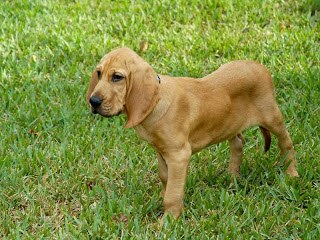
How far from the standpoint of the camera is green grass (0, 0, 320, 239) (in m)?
4.81

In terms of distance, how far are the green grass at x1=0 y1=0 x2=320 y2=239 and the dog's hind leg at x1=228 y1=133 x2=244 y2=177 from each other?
85mm

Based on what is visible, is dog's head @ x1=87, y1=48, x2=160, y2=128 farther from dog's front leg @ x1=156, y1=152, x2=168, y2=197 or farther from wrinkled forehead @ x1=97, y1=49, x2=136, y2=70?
dog's front leg @ x1=156, y1=152, x2=168, y2=197

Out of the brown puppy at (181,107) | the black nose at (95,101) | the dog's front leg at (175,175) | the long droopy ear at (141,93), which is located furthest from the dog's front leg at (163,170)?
the black nose at (95,101)

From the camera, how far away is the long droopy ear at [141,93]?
432cm

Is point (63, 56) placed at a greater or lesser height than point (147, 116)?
lesser

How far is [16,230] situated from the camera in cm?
470

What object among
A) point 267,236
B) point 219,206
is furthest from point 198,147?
point 267,236

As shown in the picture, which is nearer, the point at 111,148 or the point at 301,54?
the point at 111,148

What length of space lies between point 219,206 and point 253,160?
0.89 m

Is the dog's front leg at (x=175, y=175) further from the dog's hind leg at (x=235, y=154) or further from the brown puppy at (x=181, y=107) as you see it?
the dog's hind leg at (x=235, y=154)

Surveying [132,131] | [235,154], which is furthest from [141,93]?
[132,131]

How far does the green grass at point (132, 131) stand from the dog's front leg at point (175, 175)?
0.54 feet

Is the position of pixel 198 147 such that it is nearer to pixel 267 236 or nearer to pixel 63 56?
pixel 267 236

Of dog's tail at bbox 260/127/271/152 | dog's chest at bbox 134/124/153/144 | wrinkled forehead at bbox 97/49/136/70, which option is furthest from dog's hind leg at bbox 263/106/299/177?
wrinkled forehead at bbox 97/49/136/70
